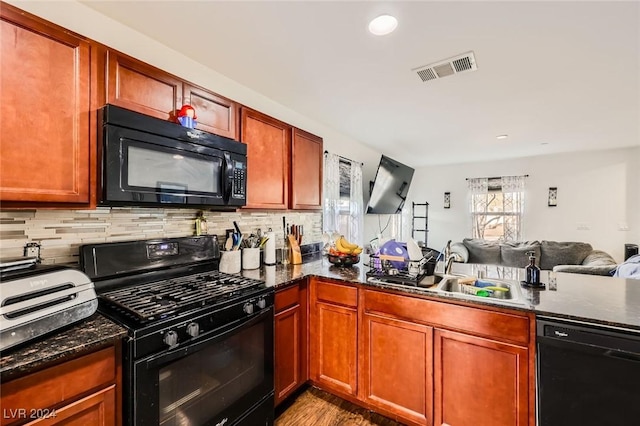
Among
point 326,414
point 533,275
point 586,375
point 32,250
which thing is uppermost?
point 32,250

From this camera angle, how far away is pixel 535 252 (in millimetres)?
4723

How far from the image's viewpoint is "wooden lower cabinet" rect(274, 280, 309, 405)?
180 cm

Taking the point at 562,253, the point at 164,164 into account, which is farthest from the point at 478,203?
the point at 164,164

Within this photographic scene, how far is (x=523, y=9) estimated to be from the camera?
4.56 feet

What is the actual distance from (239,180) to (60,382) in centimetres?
119

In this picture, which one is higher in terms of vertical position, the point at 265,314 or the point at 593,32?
the point at 593,32

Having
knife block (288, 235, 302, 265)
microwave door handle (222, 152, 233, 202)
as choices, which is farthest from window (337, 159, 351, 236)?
microwave door handle (222, 152, 233, 202)

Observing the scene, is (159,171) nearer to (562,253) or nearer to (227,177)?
(227,177)

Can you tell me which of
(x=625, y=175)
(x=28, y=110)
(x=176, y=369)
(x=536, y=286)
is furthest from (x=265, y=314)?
(x=625, y=175)

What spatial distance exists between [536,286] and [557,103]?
191 cm

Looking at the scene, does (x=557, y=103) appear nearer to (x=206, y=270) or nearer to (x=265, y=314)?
(x=265, y=314)

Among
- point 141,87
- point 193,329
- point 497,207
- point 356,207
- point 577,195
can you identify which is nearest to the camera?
point 193,329

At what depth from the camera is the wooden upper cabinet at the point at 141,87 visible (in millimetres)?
1326

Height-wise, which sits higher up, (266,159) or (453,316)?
(266,159)
